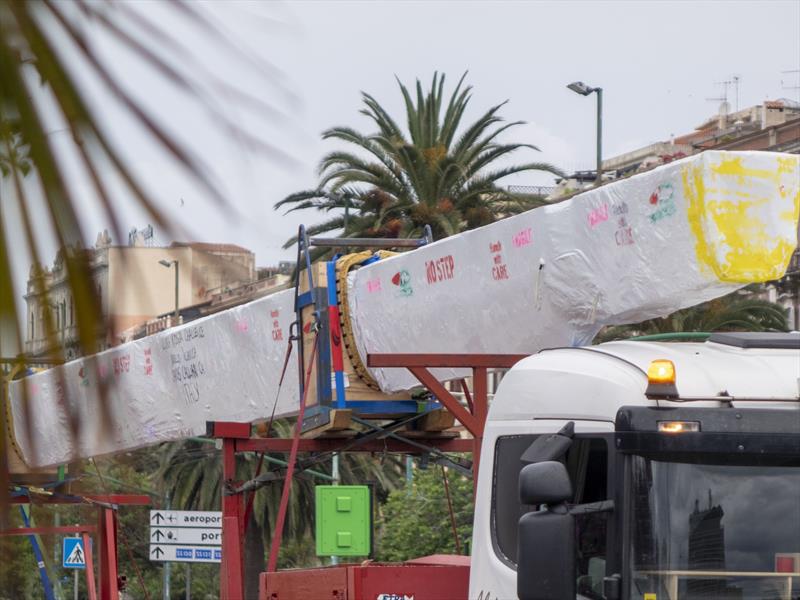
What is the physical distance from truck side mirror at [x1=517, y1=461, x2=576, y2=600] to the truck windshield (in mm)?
345

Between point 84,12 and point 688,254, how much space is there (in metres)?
5.48

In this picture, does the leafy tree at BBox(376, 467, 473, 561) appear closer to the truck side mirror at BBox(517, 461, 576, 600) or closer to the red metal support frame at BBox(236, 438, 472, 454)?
the red metal support frame at BBox(236, 438, 472, 454)

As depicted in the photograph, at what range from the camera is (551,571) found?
4.91m

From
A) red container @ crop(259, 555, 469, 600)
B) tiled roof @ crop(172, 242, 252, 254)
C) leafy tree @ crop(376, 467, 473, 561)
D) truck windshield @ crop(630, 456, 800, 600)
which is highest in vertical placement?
tiled roof @ crop(172, 242, 252, 254)

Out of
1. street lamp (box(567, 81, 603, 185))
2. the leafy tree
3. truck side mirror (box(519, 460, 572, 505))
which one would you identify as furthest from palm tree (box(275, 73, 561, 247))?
truck side mirror (box(519, 460, 572, 505))

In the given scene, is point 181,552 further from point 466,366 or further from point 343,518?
point 466,366

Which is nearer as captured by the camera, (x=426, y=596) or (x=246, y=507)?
(x=426, y=596)

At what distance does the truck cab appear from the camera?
16.2ft

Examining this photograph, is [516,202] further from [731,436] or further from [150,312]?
[150,312]

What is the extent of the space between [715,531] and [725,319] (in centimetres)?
1923

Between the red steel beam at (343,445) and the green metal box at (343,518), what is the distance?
0.33 m

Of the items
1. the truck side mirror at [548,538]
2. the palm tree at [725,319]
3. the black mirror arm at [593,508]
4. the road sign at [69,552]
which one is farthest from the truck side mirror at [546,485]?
the palm tree at [725,319]

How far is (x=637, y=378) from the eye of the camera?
5.51m

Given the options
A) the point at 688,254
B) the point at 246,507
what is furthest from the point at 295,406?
the point at 688,254
